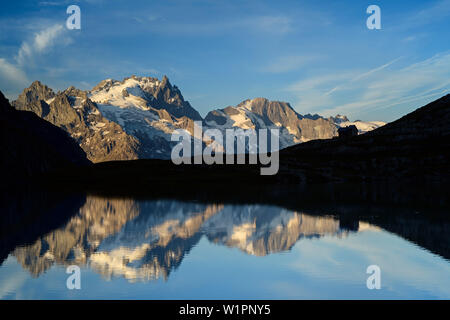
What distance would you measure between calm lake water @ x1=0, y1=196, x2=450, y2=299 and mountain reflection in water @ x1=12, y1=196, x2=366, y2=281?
13 centimetres

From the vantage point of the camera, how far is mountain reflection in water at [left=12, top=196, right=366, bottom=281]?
37.6 meters

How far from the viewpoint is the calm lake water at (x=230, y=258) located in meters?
29.5

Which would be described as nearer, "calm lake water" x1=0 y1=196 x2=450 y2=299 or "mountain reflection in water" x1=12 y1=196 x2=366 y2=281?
"calm lake water" x1=0 y1=196 x2=450 y2=299

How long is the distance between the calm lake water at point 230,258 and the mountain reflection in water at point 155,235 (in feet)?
0.41

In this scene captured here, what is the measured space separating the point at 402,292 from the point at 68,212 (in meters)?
60.2

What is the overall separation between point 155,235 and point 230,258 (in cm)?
1452

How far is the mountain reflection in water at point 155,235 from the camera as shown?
37.6 meters

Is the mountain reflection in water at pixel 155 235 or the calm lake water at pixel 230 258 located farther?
the mountain reflection in water at pixel 155 235

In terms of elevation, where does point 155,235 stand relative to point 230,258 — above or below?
above

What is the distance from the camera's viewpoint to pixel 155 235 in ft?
170

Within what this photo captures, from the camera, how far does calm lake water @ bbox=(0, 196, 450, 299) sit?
96.8 ft

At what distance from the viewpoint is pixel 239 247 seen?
149ft
